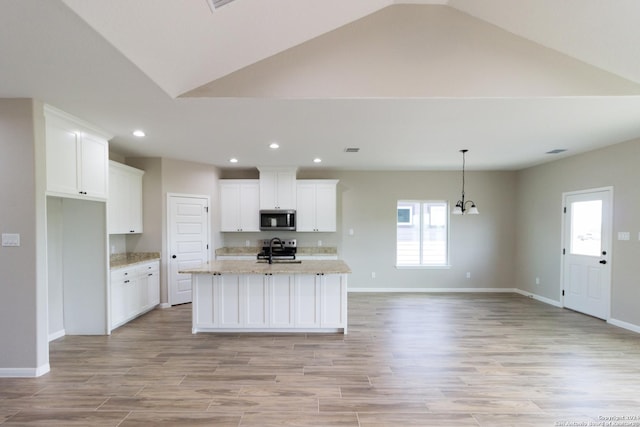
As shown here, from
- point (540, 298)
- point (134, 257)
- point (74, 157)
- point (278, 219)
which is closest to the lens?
point (74, 157)

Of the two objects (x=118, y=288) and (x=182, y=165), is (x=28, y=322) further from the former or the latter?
(x=182, y=165)

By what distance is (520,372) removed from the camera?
9.62 ft

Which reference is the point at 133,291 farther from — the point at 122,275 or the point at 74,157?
the point at 74,157

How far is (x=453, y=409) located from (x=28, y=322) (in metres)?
3.92

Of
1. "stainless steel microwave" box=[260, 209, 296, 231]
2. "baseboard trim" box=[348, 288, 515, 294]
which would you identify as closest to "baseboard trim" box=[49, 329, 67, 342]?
"stainless steel microwave" box=[260, 209, 296, 231]

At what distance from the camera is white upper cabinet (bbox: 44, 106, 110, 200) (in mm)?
2996

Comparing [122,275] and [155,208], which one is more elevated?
[155,208]

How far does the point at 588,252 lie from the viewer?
15.8 ft

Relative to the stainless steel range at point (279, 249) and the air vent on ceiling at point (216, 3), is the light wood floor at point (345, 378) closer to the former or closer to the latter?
the stainless steel range at point (279, 249)

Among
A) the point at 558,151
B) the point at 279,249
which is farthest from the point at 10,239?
the point at 558,151

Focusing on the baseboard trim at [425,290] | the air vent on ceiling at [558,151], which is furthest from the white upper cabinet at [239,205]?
the air vent on ceiling at [558,151]

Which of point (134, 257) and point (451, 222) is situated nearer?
point (134, 257)

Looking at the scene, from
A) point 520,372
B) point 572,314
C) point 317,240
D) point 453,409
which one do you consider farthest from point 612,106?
point 317,240

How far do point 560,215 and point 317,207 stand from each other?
14.6 ft
